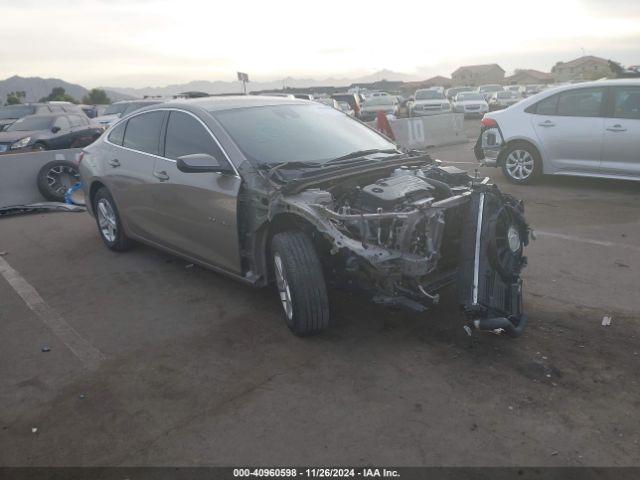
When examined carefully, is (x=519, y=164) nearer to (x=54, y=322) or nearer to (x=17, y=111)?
(x=54, y=322)

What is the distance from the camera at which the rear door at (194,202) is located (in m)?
4.76

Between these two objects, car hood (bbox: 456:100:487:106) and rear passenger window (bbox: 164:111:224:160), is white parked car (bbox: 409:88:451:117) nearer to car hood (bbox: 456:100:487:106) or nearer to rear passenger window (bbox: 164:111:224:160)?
car hood (bbox: 456:100:487:106)

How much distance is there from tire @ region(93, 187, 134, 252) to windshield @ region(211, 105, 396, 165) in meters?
2.09

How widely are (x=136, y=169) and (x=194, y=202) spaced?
1.14m

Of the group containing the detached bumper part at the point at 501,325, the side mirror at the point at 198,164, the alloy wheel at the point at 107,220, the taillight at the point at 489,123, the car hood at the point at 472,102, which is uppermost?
the side mirror at the point at 198,164

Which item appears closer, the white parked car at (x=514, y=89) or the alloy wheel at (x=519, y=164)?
the alloy wheel at (x=519, y=164)

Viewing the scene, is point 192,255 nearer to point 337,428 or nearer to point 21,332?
point 21,332

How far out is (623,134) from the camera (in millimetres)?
8367

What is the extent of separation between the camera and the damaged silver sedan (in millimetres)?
3918

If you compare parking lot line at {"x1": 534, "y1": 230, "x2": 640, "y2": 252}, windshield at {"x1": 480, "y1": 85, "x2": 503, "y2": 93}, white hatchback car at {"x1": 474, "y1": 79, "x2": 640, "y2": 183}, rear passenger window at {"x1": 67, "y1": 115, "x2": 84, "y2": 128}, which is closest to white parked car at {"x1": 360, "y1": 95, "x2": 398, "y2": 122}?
windshield at {"x1": 480, "y1": 85, "x2": 503, "y2": 93}

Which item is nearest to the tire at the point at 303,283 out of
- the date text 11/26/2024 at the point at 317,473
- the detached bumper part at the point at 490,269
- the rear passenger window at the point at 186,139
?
the detached bumper part at the point at 490,269

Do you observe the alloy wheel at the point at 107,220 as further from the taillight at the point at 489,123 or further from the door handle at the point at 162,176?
the taillight at the point at 489,123

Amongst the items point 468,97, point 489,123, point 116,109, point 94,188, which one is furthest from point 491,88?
point 94,188

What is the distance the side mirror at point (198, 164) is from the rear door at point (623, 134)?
251 inches
